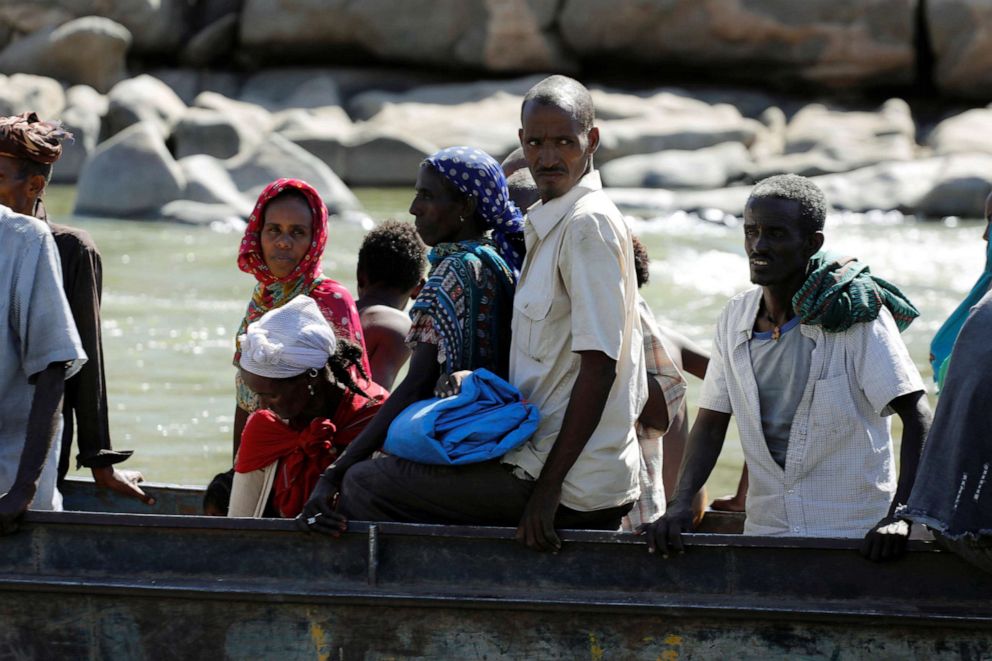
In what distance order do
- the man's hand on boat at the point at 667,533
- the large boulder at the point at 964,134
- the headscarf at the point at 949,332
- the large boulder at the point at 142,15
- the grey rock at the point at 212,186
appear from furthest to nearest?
the large boulder at the point at 142,15, the large boulder at the point at 964,134, the grey rock at the point at 212,186, the headscarf at the point at 949,332, the man's hand on boat at the point at 667,533

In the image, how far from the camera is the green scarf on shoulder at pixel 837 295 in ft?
11.2

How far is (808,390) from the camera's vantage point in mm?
3516

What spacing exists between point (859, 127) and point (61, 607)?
17.4 metres

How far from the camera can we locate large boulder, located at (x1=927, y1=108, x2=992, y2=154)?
18609 mm

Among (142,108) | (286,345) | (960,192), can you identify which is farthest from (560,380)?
(142,108)

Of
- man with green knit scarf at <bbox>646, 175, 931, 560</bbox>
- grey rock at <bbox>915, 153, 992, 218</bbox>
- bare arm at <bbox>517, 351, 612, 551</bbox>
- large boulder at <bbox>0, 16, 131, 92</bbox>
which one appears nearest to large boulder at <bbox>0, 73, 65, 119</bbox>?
large boulder at <bbox>0, 16, 131, 92</bbox>

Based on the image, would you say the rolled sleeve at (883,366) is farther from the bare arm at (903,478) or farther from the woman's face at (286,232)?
the woman's face at (286,232)

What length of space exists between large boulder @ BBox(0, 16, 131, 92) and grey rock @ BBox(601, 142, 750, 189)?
751 centimetres

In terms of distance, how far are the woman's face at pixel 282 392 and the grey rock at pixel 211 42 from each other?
1952 centimetres

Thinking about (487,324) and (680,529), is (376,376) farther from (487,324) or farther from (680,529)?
(680,529)

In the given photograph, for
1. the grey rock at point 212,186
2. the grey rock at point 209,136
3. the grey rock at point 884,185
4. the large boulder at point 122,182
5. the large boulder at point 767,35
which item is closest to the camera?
the large boulder at point 122,182

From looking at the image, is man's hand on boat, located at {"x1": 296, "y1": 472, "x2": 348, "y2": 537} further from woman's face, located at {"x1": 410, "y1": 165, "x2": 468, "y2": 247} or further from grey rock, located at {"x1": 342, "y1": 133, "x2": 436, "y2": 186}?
grey rock, located at {"x1": 342, "y1": 133, "x2": 436, "y2": 186}

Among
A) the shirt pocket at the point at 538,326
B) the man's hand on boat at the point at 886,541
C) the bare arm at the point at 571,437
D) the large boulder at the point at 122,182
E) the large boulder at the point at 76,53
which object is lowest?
the man's hand on boat at the point at 886,541

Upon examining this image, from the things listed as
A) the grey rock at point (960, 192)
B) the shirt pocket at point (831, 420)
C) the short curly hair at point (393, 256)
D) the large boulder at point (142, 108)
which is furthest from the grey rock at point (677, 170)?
the shirt pocket at point (831, 420)
